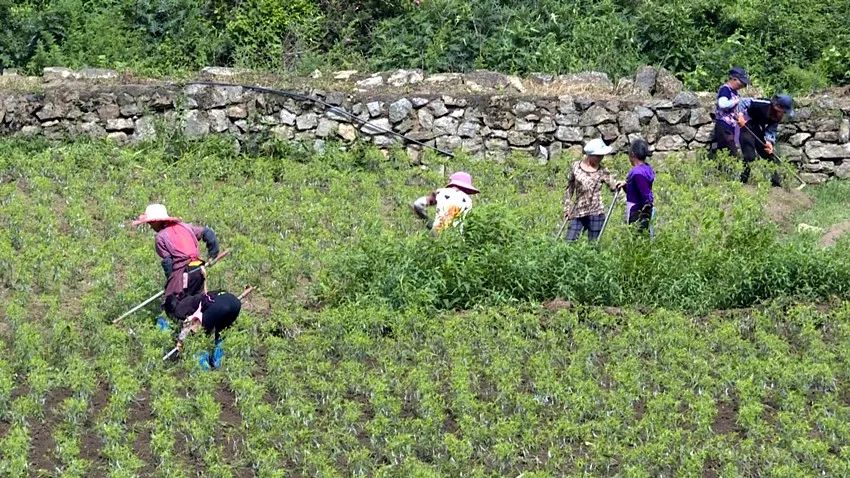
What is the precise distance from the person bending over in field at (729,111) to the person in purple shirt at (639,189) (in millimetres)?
3636

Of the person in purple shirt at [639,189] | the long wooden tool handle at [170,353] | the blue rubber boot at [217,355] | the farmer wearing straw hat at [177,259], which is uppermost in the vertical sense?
the farmer wearing straw hat at [177,259]

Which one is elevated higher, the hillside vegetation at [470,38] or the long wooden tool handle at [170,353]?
the long wooden tool handle at [170,353]

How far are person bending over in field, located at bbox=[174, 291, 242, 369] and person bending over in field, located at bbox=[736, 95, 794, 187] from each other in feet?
22.9

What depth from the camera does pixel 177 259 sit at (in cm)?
1074

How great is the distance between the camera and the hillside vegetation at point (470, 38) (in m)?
17.7

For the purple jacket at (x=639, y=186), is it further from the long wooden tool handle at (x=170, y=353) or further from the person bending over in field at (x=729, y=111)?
the long wooden tool handle at (x=170, y=353)

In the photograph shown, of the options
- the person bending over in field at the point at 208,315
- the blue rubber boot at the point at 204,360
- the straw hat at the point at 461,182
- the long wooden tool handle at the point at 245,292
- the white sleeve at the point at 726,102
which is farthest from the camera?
the white sleeve at the point at 726,102

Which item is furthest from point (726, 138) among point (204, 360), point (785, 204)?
point (204, 360)

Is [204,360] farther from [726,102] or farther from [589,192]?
[726,102]

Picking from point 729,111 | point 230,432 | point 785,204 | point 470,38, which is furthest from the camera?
point 470,38

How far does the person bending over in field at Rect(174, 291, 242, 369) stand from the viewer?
10.6 m

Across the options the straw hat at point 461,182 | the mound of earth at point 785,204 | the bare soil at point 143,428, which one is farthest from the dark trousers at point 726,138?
the bare soil at point 143,428

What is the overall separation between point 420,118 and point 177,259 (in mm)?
6066

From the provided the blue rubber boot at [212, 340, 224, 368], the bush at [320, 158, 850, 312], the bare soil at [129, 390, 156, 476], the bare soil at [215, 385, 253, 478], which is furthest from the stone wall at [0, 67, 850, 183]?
the bare soil at [129, 390, 156, 476]
